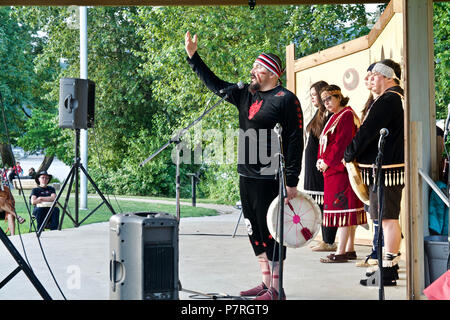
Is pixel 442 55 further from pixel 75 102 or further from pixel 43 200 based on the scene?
pixel 43 200

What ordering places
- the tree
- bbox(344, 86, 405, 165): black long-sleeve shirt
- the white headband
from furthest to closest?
the tree, the white headband, bbox(344, 86, 405, 165): black long-sleeve shirt

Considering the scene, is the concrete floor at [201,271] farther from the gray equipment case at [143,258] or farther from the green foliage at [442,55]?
the green foliage at [442,55]

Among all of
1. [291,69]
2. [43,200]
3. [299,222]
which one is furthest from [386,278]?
[43,200]

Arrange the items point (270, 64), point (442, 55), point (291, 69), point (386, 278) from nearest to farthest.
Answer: point (270, 64) → point (386, 278) → point (291, 69) → point (442, 55)

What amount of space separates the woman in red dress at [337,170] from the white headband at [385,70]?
0.87 meters

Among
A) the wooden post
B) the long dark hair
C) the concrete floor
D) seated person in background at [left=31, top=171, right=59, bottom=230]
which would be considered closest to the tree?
seated person in background at [left=31, top=171, right=59, bottom=230]

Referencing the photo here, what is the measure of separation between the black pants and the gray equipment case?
873 millimetres

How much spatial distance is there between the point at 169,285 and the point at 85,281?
1812mm

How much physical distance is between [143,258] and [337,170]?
9.81 ft

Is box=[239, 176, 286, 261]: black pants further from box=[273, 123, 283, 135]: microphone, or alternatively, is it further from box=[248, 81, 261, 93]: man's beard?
box=[248, 81, 261, 93]: man's beard

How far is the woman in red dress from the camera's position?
222 inches

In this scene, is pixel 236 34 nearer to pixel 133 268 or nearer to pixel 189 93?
pixel 189 93

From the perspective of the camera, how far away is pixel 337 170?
5.68 meters

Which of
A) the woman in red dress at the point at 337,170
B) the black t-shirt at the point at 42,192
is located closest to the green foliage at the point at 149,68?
the black t-shirt at the point at 42,192
